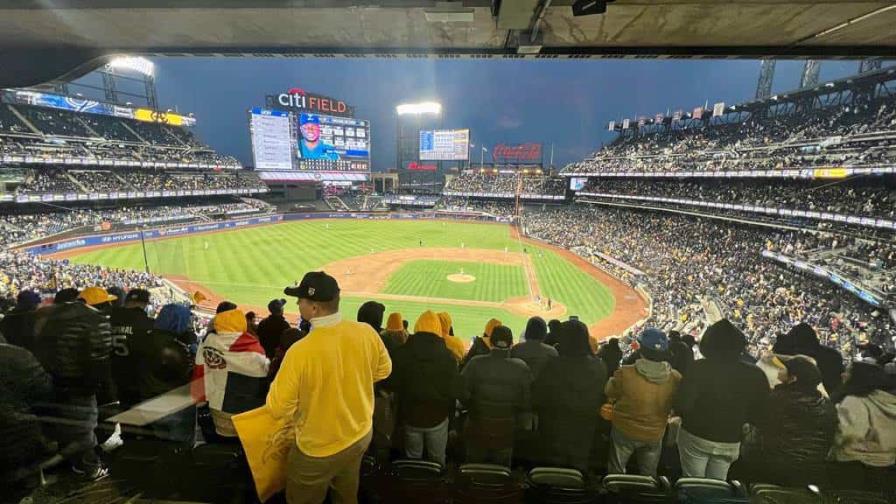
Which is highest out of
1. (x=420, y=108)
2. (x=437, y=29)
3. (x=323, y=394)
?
(x=420, y=108)

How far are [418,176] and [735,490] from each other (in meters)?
91.9

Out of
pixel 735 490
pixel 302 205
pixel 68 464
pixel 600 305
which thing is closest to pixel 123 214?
pixel 302 205

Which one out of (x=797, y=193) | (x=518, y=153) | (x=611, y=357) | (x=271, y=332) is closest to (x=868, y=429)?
(x=611, y=357)

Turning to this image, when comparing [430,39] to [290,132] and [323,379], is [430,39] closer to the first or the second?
[323,379]

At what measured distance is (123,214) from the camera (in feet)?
147

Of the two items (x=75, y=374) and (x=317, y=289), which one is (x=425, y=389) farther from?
(x=75, y=374)

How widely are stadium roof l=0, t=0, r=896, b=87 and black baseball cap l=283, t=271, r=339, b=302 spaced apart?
2567 mm

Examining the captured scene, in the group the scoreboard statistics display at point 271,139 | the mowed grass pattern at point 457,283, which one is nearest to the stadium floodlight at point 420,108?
the scoreboard statistics display at point 271,139

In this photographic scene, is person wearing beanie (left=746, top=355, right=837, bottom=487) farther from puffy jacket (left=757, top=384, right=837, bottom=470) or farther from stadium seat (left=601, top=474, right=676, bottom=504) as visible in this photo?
stadium seat (left=601, top=474, right=676, bottom=504)

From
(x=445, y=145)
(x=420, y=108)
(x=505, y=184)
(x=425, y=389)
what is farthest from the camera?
(x=420, y=108)

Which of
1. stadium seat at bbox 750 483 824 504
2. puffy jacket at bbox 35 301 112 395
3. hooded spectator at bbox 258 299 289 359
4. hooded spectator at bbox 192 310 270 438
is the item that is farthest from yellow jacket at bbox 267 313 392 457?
stadium seat at bbox 750 483 824 504

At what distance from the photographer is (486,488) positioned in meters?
2.92

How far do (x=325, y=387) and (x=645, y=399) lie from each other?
2647mm

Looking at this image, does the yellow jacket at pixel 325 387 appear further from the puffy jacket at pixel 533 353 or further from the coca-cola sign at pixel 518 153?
the coca-cola sign at pixel 518 153
